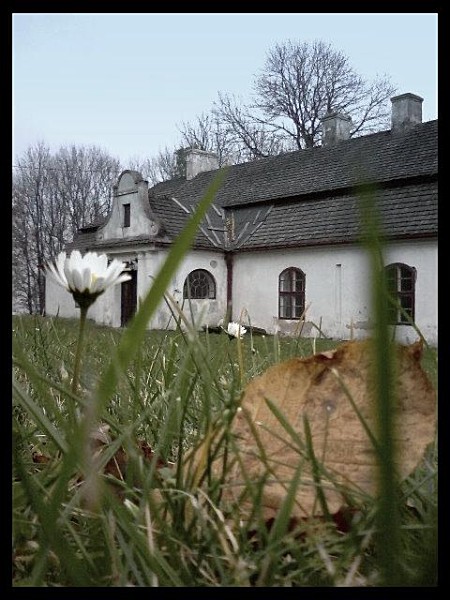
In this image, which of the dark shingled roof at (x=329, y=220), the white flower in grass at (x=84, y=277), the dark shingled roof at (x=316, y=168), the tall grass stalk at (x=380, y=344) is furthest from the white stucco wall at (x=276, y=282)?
the tall grass stalk at (x=380, y=344)

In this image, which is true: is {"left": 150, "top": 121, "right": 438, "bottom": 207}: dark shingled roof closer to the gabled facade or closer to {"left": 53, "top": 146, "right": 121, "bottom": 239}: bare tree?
the gabled facade

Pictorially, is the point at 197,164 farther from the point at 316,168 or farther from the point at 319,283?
the point at 319,283

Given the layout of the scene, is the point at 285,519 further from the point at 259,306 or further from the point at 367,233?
the point at 259,306

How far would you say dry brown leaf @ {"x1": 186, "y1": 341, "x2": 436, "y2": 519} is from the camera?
→ 215mm

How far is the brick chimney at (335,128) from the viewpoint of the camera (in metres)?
8.20

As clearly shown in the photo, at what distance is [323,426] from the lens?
232 mm

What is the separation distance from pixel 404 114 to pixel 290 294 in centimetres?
270

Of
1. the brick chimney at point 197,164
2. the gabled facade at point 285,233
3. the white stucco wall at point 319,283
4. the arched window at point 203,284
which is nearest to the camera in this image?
the white stucco wall at point 319,283

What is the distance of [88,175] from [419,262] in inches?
169

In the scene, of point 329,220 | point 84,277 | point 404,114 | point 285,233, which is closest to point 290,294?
point 285,233

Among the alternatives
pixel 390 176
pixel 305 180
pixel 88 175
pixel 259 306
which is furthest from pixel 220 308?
pixel 88 175

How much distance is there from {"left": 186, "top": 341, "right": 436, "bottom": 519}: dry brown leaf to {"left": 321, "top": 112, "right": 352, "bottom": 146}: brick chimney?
27.1 ft

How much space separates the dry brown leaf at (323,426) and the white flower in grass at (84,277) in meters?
0.08

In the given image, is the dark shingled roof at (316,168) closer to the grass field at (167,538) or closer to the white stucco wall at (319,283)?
the white stucco wall at (319,283)
